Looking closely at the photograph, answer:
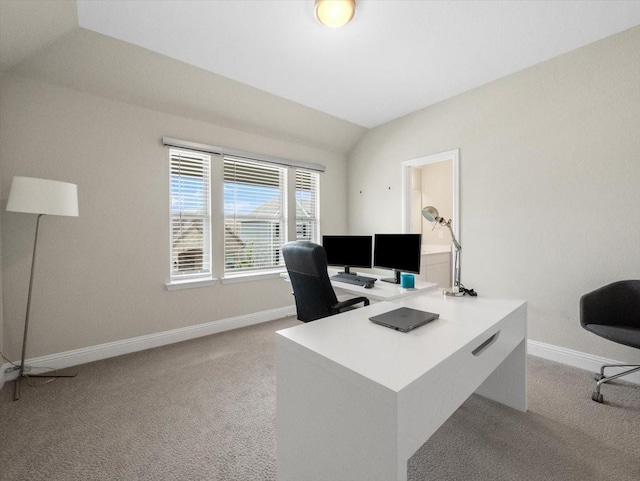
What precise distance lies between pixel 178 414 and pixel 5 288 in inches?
71.3

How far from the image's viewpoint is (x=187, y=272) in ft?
10.4

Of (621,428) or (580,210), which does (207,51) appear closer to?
(580,210)

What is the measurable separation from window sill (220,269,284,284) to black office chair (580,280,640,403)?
9.48ft

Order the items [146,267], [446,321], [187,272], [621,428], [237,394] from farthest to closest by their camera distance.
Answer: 1. [187,272]
2. [146,267]
3. [237,394]
4. [621,428]
5. [446,321]

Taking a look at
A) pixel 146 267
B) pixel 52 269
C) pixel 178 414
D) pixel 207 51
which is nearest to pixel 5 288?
pixel 52 269

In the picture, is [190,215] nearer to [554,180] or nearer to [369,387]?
[369,387]

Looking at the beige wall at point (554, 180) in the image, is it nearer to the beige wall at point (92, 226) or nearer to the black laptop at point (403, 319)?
the black laptop at point (403, 319)

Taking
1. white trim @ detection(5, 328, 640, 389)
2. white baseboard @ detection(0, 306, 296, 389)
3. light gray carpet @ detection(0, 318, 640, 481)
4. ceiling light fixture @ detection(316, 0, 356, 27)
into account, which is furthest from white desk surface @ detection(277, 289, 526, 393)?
white baseboard @ detection(0, 306, 296, 389)

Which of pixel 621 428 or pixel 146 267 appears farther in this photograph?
pixel 146 267

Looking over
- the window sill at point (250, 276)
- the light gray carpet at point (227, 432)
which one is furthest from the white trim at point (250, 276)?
the light gray carpet at point (227, 432)

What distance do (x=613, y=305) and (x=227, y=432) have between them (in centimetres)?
290

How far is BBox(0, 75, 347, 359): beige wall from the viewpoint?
226cm

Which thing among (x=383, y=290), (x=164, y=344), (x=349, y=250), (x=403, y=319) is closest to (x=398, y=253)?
(x=383, y=290)

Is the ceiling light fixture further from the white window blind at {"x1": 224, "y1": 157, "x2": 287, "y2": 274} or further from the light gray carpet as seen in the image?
the light gray carpet
